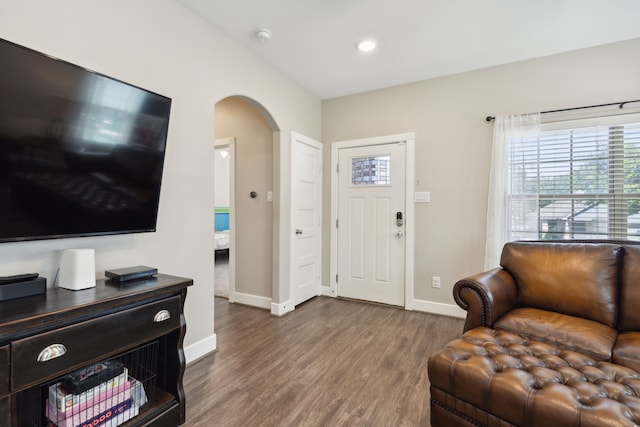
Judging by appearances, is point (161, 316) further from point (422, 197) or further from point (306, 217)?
point (422, 197)

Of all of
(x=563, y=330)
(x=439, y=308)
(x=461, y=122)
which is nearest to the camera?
(x=563, y=330)

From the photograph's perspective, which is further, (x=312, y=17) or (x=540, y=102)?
(x=540, y=102)

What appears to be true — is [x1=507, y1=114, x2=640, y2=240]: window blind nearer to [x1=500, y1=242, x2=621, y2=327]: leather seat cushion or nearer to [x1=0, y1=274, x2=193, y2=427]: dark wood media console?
[x1=500, y1=242, x2=621, y2=327]: leather seat cushion

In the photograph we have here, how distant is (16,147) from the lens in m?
1.28

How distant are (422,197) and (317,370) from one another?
2.16m

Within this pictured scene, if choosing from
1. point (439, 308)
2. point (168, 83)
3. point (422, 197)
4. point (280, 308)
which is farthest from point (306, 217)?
point (168, 83)

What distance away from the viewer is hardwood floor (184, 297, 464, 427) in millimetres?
1748

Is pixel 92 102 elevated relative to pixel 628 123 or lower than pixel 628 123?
lower

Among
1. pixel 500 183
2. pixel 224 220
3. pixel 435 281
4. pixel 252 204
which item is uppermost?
pixel 500 183

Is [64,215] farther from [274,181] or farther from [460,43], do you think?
[460,43]

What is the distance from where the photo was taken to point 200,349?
2.37 meters

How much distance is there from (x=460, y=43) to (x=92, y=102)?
9.16ft

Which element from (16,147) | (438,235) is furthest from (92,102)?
(438,235)

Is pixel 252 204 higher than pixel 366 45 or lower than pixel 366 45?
lower
